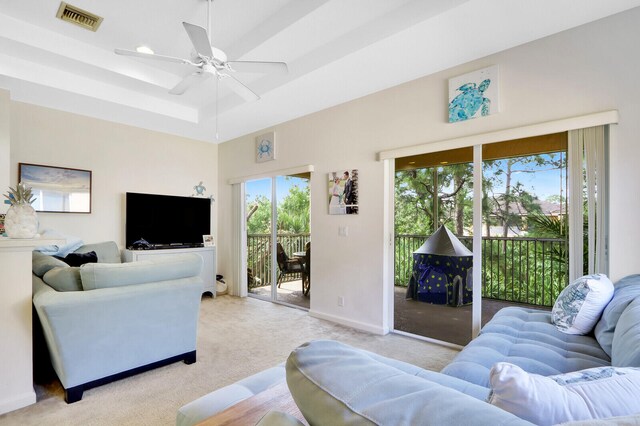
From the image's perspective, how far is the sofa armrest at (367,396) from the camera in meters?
0.49

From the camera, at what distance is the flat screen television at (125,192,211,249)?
4.53 metres

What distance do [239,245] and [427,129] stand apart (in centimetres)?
350

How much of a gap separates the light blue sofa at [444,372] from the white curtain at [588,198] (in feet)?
0.99

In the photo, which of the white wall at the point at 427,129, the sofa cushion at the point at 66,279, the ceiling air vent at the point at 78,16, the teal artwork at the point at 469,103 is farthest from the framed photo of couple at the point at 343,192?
the ceiling air vent at the point at 78,16

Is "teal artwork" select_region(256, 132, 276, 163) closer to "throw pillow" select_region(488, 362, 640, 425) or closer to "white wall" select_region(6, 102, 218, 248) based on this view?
"white wall" select_region(6, 102, 218, 248)

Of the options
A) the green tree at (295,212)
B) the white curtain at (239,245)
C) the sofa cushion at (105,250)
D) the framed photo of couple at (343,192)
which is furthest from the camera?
the white curtain at (239,245)

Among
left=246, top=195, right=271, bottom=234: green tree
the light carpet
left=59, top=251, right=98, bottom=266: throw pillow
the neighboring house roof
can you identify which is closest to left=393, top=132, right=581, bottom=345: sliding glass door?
the neighboring house roof

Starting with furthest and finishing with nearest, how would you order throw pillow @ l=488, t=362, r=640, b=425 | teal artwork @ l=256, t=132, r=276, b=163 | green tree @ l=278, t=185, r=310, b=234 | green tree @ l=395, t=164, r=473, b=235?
teal artwork @ l=256, t=132, r=276, b=163, green tree @ l=278, t=185, r=310, b=234, green tree @ l=395, t=164, r=473, b=235, throw pillow @ l=488, t=362, r=640, b=425

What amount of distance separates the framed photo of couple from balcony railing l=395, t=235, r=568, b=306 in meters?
1.24

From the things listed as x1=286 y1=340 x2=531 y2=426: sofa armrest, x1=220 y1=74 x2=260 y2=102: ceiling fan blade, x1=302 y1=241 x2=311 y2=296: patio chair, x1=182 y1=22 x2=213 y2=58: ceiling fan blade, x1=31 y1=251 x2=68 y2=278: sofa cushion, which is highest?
x1=182 y1=22 x2=213 y2=58: ceiling fan blade

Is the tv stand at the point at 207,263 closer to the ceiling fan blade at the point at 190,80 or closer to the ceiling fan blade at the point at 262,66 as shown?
the ceiling fan blade at the point at 190,80

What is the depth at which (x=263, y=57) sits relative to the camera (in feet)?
10.1

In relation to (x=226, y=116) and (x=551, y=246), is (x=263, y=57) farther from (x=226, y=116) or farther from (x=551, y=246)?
(x=551, y=246)

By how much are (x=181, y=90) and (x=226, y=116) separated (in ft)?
4.52
